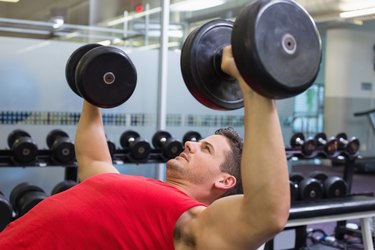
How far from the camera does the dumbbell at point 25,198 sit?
2.94m

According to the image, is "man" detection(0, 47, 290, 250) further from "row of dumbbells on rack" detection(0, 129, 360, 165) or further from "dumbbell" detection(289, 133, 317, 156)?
"dumbbell" detection(289, 133, 317, 156)

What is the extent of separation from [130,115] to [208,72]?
340 centimetres

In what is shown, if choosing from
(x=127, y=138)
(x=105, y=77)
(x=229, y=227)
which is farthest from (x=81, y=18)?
(x=229, y=227)

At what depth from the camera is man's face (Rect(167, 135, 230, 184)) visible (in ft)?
4.34

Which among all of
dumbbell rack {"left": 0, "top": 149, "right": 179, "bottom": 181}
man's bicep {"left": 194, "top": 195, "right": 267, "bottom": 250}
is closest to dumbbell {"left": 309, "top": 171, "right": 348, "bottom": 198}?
dumbbell rack {"left": 0, "top": 149, "right": 179, "bottom": 181}

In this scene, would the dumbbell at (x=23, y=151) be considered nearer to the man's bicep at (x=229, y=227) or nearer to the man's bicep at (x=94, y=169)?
the man's bicep at (x=94, y=169)

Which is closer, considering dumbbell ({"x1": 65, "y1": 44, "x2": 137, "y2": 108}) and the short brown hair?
the short brown hair

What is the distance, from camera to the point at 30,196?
3.05m

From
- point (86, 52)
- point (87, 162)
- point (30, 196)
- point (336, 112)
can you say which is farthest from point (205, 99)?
point (336, 112)

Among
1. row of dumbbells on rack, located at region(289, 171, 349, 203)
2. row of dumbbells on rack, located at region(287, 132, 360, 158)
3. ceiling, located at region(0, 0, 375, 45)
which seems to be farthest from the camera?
ceiling, located at region(0, 0, 375, 45)

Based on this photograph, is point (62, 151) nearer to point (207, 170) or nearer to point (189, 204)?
point (207, 170)

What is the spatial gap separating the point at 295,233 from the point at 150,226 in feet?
8.54

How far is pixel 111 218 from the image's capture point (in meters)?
1.18

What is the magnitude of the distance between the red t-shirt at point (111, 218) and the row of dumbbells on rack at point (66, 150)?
2071 mm
